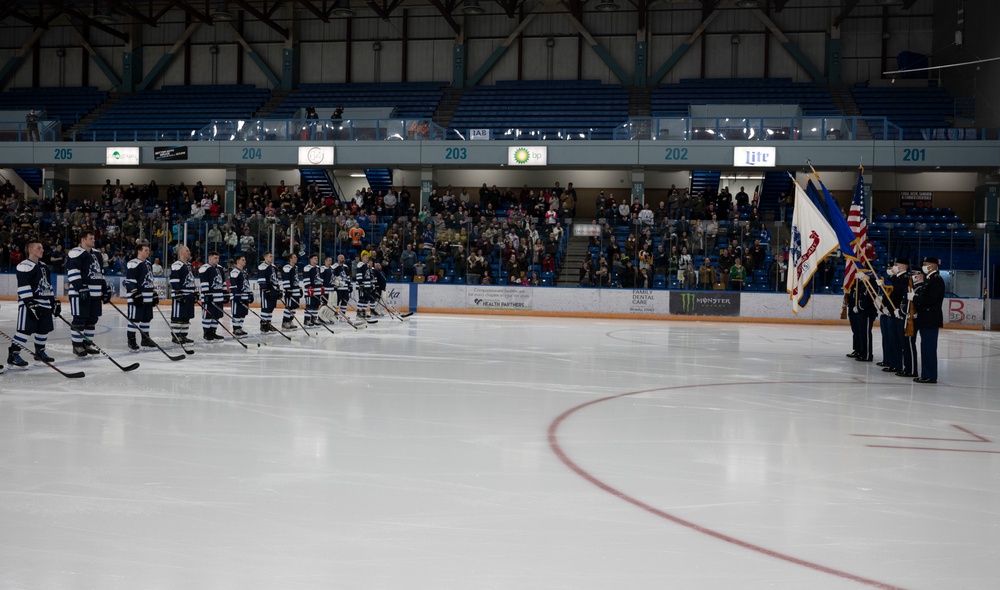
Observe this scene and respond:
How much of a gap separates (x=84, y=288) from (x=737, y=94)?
30.1 metres

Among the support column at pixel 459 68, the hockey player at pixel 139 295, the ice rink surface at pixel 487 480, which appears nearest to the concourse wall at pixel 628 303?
the hockey player at pixel 139 295

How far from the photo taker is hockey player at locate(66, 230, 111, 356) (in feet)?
41.1

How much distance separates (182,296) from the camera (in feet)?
48.4

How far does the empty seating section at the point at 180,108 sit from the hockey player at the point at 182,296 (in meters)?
25.2

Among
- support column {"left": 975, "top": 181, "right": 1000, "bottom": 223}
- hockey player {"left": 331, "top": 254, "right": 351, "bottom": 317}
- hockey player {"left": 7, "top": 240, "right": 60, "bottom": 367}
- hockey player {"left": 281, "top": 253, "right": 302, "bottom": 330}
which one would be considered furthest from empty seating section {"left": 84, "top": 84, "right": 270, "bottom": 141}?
support column {"left": 975, "top": 181, "right": 1000, "bottom": 223}

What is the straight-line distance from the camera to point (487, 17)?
40625 millimetres

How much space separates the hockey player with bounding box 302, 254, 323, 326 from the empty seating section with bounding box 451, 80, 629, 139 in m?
18.3

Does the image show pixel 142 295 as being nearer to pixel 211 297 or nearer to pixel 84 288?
pixel 84 288

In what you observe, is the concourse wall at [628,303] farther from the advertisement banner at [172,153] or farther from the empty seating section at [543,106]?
the empty seating section at [543,106]

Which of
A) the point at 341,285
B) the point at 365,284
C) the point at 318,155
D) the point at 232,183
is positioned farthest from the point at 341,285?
the point at 232,183

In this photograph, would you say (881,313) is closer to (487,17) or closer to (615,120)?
(615,120)

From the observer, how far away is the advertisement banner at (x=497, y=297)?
2745cm

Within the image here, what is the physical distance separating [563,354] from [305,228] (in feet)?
47.8

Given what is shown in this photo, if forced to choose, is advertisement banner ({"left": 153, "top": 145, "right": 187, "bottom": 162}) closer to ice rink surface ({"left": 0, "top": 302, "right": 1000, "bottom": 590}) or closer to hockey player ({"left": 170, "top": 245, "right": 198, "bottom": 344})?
hockey player ({"left": 170, "top": 245, "right": 198, "bottom": 344})
